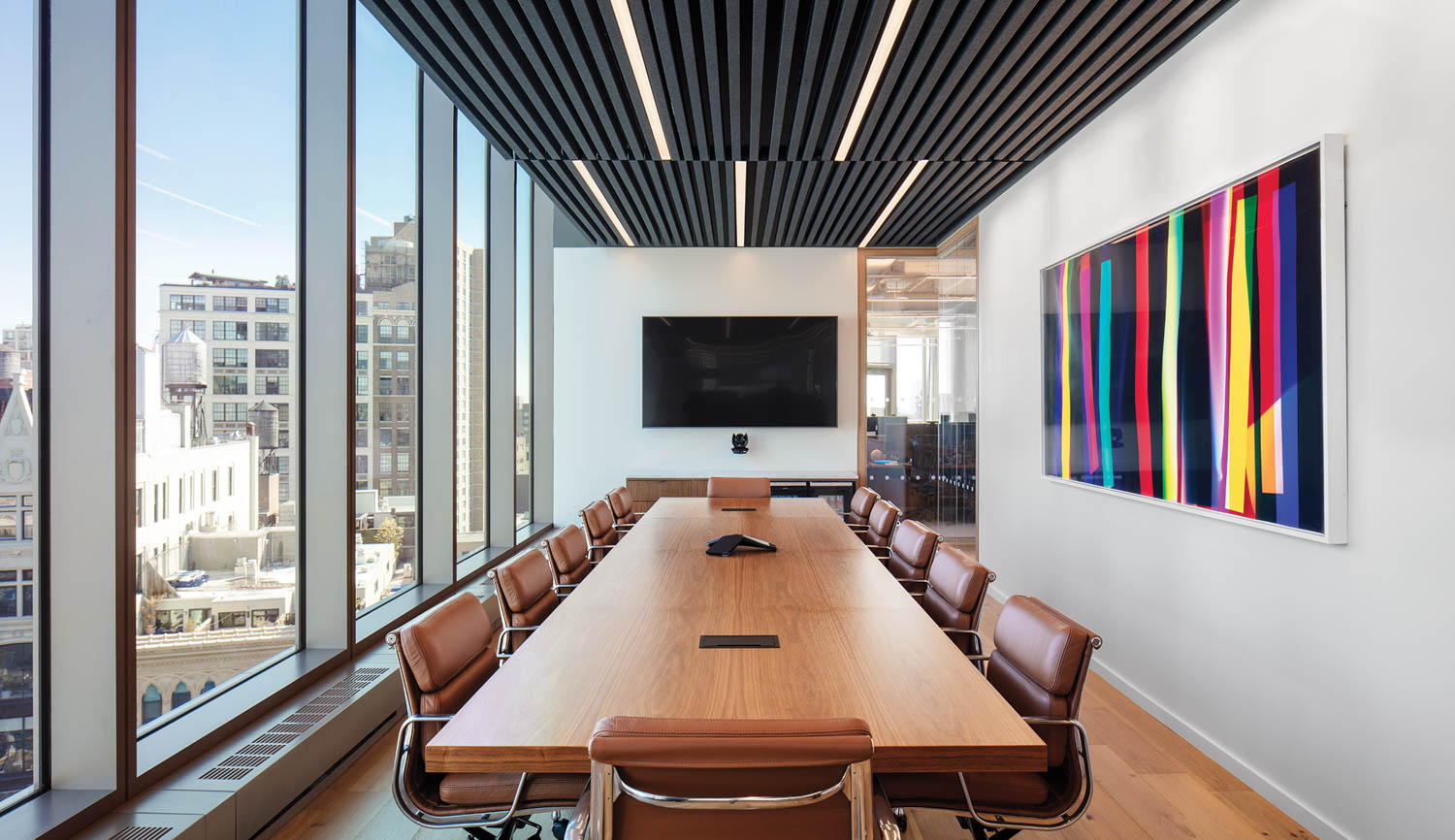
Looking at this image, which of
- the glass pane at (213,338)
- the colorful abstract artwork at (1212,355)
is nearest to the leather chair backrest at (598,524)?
the glass pane at (213,338)

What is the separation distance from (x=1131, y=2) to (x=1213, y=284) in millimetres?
1272

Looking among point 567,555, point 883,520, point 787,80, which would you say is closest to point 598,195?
point 787,80

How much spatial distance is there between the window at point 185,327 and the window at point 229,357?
99mm

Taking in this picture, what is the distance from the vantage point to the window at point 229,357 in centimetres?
271

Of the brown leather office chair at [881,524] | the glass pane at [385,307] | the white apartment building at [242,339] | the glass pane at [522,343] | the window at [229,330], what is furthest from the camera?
the glass pane at [522,343]

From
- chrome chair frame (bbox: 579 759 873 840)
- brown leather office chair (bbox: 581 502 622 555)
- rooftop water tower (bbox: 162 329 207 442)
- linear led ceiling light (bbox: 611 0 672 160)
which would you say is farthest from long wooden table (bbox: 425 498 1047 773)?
linear led ceiling light (bbox: 611 0 672 160)

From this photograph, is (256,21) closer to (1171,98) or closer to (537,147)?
(537,147)

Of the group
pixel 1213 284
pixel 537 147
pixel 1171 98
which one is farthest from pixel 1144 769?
pixel 537 147

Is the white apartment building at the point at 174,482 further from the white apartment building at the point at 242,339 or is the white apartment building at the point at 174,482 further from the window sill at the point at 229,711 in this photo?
the window sill at the point at 229,711

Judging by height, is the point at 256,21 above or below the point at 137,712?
above

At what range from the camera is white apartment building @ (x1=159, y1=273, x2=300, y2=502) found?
2.56 meters

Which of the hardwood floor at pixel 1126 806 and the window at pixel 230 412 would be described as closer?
the hardwood floor at pixel 1126 806

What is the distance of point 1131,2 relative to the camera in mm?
2846

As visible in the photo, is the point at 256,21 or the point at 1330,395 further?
the point at 256,21
